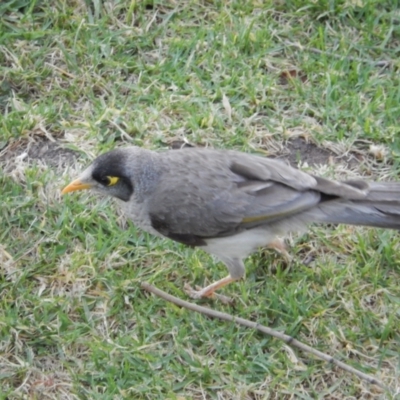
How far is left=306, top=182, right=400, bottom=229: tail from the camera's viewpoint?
620 cm

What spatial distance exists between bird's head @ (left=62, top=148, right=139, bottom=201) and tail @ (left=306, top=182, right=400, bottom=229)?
1242 mm

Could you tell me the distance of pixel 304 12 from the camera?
334 inches

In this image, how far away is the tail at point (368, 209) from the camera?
20.4 ft

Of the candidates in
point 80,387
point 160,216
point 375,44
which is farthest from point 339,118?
point 80,387

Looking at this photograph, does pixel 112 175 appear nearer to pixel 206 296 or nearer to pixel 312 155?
pixel 206 296

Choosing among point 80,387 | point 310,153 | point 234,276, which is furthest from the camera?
point 310,153

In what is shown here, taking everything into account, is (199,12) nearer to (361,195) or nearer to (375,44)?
(375,44)

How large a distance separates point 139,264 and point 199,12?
2813 mm

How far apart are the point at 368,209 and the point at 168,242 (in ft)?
5.15

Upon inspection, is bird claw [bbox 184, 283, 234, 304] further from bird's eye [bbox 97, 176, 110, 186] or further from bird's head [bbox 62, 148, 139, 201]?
bird's eye [bbox 97, 176, 110, 186]

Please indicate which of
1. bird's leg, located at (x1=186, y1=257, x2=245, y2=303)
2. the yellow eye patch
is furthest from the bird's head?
bird's leg, located at (x1=186, y1=257, x2=245, y2=303)

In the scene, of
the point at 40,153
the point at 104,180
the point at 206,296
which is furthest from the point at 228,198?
the point at 40,153

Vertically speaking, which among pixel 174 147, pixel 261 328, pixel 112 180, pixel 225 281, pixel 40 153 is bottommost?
pixel 261 328

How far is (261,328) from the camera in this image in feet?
21.0
